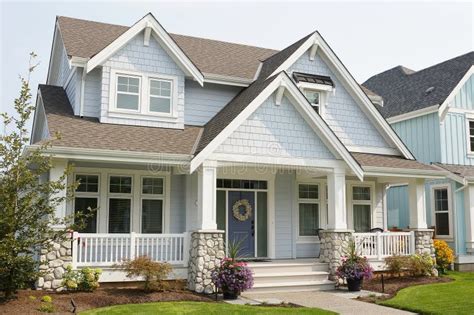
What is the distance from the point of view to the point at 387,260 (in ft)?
47.5

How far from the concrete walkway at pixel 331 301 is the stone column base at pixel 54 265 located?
423cm

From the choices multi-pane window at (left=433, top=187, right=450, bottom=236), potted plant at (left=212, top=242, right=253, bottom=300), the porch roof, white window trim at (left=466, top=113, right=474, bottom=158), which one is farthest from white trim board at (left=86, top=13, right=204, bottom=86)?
white window trim at (left=466, top=113, right=474, bottom=158)

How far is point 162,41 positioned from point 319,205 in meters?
7.07

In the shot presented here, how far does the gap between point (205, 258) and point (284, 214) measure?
4.40 m

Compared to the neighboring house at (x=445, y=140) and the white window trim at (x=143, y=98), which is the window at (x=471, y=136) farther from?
the white window trim at (x=143, y=98)

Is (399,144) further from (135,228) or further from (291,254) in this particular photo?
(135,228)

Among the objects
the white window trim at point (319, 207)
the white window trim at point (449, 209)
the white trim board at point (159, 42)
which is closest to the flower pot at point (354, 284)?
the white window trim at point (319, 207)

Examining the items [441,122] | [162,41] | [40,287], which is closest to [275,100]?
[162,41]

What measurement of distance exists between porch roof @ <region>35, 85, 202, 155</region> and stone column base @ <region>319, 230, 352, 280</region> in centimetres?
445

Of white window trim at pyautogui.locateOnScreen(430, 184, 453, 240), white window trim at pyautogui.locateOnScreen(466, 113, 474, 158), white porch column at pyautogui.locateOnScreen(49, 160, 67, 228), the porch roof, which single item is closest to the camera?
white porch column at pyautogui.locateOnScreen(49, 160, 67, 228)

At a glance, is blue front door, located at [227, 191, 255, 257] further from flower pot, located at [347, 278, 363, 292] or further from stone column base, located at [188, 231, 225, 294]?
flower pot, located at [347, 278, 363, 292]

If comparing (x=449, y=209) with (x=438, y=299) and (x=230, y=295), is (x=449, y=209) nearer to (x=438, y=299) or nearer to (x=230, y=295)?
(x=438, y=299)

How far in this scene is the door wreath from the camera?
1536 centimetres

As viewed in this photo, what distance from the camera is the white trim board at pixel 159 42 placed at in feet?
45.8
